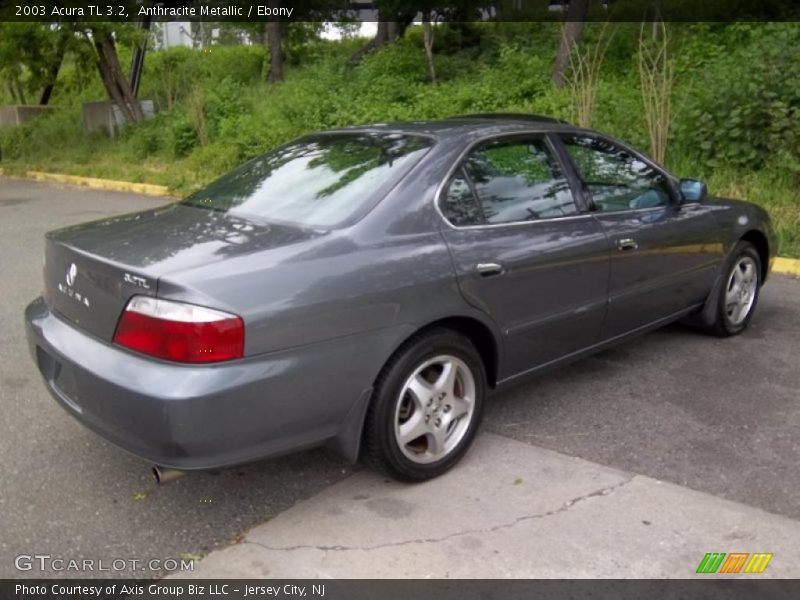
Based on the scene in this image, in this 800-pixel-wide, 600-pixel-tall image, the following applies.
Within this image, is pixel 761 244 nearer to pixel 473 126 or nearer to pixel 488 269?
pixel 473 126

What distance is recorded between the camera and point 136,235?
3.25 metres

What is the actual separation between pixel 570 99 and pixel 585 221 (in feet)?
24.0

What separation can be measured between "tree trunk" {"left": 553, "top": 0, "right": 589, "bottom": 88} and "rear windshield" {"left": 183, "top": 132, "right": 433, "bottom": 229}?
895cm

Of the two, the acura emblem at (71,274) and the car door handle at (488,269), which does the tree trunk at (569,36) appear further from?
the acura emblem at (71,274)

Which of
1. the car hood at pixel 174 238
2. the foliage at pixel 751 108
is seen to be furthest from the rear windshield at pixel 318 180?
the foliage at pixel 751 108

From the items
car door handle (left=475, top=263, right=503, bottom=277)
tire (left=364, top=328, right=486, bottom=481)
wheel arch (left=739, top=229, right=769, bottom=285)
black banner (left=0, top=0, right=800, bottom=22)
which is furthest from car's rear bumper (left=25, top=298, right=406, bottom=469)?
black banner (left=0, top=0, right=800, bottom=22)

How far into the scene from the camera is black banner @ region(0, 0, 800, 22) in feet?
45.3

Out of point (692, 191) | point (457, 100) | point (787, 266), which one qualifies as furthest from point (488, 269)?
point (457, 100)

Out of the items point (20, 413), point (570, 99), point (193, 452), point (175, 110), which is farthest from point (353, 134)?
point (175, 110)

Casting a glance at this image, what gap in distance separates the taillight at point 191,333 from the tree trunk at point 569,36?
1042cm

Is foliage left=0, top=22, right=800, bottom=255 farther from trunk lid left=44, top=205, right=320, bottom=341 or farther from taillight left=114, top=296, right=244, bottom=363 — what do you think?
taillight left=114, top=296, right=244, bottom=363

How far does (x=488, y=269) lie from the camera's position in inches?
136

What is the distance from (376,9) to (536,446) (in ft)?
52.3

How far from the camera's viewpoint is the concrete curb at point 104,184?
42.2 feet
